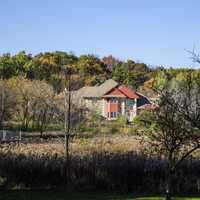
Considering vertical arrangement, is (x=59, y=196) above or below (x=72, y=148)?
below

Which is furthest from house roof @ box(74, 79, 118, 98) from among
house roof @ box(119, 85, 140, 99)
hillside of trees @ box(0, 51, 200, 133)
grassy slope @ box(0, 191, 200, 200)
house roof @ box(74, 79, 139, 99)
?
grassy slope @ box(0, 191, 200, 200)

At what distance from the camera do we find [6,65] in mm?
76250

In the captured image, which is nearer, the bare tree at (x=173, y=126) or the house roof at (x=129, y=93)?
the bare tree at (x=173, y=126)

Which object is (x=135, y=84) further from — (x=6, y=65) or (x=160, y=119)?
(x=160, y=119)

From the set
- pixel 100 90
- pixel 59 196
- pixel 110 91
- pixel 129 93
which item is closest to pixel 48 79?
pixel 100 90

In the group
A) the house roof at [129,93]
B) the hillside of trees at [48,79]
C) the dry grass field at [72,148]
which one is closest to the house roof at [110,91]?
the house roof at [129,93]

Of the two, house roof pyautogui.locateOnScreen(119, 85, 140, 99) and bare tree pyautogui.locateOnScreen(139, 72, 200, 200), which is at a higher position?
house roof pyautogui.locateOnScreen(119, 85, 140, 99)

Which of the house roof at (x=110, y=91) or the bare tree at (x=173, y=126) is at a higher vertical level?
the house roof at (x=110, y=91)

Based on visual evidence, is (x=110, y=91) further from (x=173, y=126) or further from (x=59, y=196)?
(x=173, y=126)

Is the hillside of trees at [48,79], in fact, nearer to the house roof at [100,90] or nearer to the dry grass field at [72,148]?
the house roof at [100,90]

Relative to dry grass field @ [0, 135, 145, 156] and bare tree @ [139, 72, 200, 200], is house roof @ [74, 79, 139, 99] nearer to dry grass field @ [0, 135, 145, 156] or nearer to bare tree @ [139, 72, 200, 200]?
dry grass field @ [0, 135, 145, 156]

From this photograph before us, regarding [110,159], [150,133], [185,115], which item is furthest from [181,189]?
[185,115]

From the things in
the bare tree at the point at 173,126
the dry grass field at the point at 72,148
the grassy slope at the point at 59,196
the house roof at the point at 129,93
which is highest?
the house roof at the point at 129,93

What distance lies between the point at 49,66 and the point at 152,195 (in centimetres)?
6469
